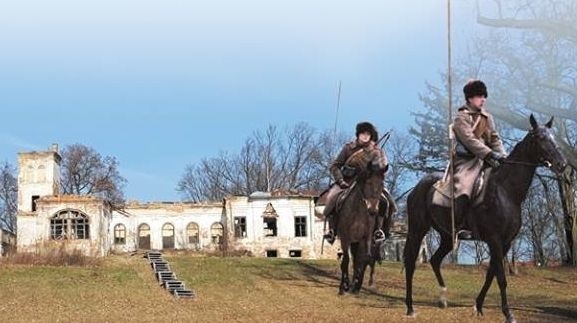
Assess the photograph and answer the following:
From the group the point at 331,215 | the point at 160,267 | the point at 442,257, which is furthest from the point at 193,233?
the point at 442,257

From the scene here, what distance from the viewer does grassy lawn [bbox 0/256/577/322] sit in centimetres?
1377

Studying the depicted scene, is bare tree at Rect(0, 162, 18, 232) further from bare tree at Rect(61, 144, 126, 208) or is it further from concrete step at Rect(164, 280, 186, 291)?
concrete step at Rect(164, 280, 186, 291)

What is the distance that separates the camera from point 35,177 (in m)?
82.2

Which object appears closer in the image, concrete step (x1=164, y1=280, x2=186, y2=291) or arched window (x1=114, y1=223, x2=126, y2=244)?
concrete step (x1=164, y1=280, x2=186, y2=291)

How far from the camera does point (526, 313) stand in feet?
47.8

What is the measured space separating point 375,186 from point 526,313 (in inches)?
141

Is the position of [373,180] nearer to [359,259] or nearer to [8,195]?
[359,259]

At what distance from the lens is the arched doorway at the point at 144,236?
3263 inches

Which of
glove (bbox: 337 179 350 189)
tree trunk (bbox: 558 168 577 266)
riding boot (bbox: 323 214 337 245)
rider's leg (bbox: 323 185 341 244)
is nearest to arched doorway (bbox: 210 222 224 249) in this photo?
tree trunk (bbox: 558 168 577 266)

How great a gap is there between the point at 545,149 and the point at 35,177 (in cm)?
7632

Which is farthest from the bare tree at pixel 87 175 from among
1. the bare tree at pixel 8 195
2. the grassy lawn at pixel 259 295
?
the grassy lawn at pixel 259 295

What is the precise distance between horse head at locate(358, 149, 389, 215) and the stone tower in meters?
70.8

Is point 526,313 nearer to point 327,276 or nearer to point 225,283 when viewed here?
point 225,283

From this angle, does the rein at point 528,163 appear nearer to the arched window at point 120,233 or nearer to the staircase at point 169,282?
the staircase at point 169,282
